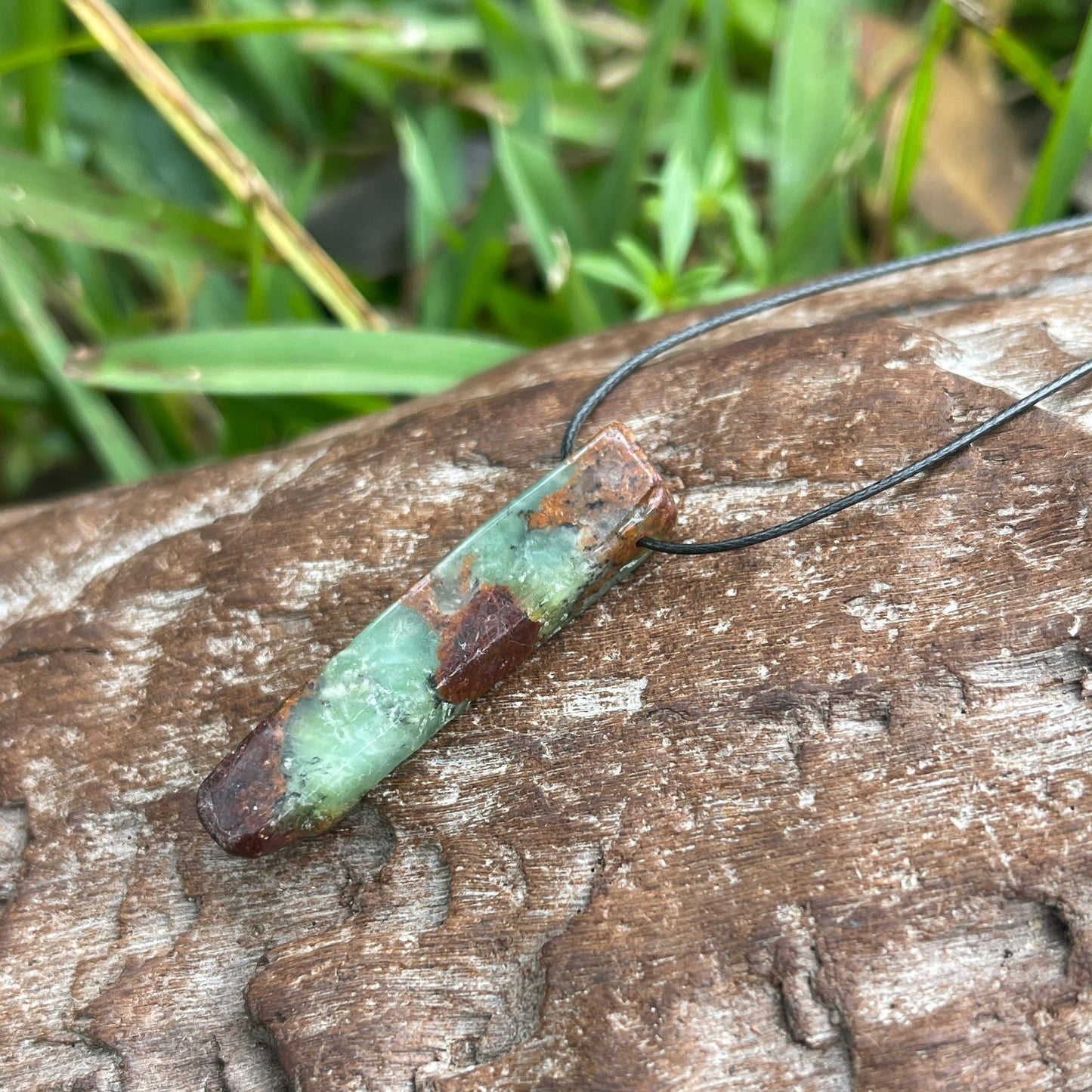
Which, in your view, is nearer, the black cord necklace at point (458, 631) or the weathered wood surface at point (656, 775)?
the weathered wood surface at point (656, 775)

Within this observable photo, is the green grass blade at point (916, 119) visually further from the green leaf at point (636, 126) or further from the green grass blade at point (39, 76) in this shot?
the green grass blade at point (39, 76)

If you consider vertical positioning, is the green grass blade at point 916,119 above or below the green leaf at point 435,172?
below

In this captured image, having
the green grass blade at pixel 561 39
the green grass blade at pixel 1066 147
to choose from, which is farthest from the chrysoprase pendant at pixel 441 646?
the green grass blade at pixel 561 39

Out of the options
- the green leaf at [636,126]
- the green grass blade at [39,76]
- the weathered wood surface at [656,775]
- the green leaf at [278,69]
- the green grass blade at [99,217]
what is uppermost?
the green leaf at [278,69]

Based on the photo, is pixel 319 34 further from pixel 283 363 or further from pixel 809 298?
pixel 809 298

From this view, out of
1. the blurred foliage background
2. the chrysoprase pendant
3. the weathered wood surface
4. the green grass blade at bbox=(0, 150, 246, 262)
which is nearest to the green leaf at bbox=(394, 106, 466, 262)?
the blurred foliage background

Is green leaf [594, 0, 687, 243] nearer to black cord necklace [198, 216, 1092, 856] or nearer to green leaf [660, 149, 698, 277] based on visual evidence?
green leaf [660, 149, 698, 277]

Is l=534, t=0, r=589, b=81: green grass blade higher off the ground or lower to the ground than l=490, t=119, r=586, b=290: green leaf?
higher

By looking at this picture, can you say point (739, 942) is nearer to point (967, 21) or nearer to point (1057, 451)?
point (1057, 451)
